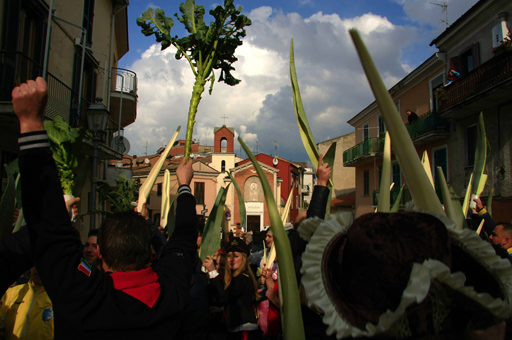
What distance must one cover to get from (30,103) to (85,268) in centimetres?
60

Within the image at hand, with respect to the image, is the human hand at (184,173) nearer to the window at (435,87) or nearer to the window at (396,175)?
the window at (435,87)

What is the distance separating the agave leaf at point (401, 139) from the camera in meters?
0.88

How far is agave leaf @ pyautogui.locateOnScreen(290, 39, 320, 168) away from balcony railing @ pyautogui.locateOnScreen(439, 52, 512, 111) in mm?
11955

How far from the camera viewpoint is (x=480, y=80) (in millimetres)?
12273

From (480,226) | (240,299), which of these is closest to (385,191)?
(480,226)

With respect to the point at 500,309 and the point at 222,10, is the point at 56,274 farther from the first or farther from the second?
the point at 222,10

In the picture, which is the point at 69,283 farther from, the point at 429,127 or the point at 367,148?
the point at 367,148

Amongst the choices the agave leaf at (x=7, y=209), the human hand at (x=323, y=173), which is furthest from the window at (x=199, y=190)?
the human hand at (x=323, y=173)

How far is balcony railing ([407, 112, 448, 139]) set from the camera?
15.1m

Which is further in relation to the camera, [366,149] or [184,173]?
[366,149]

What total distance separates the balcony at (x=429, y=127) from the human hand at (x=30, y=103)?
629 inches

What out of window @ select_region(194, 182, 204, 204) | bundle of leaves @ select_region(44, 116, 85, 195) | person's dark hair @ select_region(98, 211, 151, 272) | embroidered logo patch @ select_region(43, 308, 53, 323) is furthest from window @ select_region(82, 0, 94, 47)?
window @ select_region(194, 182, 204, 204)

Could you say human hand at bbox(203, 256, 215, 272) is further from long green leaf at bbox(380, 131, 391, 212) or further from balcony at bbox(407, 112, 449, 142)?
balcony at bbox(407, 112, 449, 142)

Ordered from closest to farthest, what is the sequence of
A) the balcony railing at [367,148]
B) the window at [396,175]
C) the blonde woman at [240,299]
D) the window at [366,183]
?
1. the blonde woman at [240,299]
2. the window at [396,175]
3. the balcony railing at [367,148]
4. the window at [366,183]
